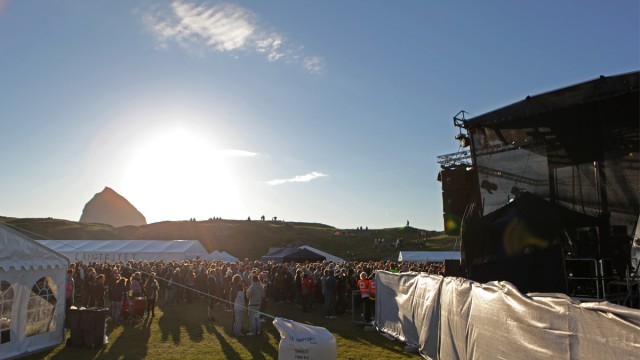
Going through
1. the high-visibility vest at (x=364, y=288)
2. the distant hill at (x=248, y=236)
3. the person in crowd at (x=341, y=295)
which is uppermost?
the distant hill at (x=248, y=236)

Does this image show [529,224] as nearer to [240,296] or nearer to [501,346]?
[501,346]

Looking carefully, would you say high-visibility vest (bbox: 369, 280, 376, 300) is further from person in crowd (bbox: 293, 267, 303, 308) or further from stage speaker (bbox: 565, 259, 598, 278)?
stage speaker (bbox: 565, 259, 598, 278)

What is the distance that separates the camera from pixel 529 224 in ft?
39.1

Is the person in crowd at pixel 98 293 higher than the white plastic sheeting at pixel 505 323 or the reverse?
the reverse

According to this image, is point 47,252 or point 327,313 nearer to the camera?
point 47,252

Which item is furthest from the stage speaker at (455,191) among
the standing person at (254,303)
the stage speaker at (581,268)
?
the standing person at (254,303)

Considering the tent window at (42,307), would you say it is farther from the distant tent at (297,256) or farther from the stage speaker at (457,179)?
the distant tent at (297,256)

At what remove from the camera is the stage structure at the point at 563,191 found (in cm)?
1117

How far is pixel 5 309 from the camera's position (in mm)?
9398

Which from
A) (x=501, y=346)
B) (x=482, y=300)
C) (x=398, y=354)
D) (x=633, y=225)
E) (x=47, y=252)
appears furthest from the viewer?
(x=633, y=225)

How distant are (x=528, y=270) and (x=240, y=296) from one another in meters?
7.77

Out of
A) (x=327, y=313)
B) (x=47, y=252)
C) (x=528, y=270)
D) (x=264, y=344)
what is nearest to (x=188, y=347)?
(x=264, y=344)

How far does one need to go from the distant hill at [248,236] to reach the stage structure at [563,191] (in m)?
45.8

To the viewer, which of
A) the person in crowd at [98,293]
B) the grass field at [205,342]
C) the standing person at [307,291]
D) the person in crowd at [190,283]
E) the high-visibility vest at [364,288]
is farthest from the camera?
the person in crowd at [190,283]
